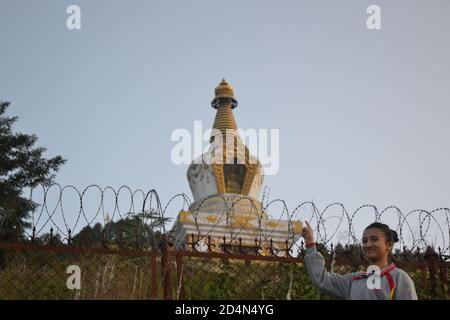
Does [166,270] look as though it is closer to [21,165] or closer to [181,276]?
[181,276]

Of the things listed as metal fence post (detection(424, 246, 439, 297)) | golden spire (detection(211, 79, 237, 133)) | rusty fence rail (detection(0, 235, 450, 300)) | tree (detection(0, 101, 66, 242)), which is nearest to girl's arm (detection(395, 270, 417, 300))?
rusty fence rail (detection(0, 235, 450, 300))

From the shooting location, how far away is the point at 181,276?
6.38m

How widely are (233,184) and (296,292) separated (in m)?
20.7

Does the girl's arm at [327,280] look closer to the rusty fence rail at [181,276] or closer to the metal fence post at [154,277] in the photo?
the rusty fence rail at [181,276]

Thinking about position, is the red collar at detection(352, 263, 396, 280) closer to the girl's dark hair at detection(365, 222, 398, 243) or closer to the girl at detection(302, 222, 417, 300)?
the girl at detection(302, 222, 417, 300)

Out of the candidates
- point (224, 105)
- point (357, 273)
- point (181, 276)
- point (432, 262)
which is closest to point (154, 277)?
point (181, 276)

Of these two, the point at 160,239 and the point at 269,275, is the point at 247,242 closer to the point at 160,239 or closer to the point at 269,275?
the point at 269,275

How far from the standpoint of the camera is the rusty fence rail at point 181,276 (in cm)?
637

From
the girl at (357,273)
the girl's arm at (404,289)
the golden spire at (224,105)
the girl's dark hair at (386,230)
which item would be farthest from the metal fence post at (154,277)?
the golden spire at (224,105)

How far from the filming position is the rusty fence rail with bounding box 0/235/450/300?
6371 millimetres
